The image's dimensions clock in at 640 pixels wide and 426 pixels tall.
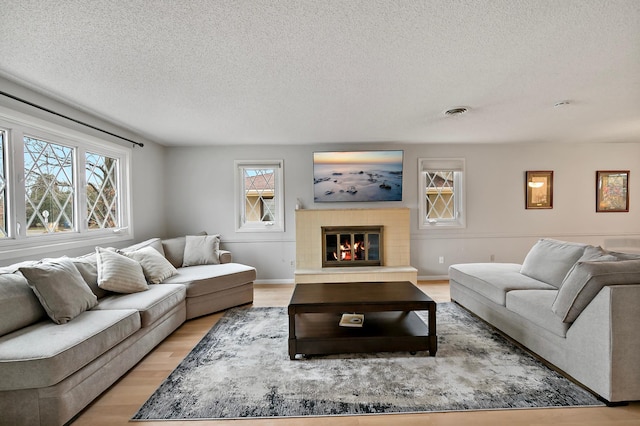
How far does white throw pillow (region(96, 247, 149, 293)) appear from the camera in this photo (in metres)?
2.67

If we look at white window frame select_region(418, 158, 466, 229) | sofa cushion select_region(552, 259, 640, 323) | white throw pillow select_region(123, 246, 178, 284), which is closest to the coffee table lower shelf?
sofa cushion select_region(552, 259, 640, 323)

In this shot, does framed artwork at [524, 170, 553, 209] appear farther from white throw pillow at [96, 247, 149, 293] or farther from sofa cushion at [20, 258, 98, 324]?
sofa cushion at [20, 258, 98, 324]

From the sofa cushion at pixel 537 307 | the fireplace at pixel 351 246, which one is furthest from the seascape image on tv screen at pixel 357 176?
the sofa cushion at pixel 537 307

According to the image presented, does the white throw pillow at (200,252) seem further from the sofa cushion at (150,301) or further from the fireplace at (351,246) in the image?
the fireplace at (351,246)

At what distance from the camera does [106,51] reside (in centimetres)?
195

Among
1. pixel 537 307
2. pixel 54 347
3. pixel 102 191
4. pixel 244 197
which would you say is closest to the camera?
pixel 54 347

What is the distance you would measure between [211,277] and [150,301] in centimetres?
90

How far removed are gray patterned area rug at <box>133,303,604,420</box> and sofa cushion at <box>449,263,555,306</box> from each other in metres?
0.42

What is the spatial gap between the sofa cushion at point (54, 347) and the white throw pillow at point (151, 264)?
3.24 feet

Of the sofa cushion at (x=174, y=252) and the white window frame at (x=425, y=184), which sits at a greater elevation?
the white window frame at (x=425, y=184)

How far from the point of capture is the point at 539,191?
5027 millimetres

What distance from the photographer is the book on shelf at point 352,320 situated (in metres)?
2.60

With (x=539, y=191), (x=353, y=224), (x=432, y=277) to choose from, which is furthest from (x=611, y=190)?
(x=353, y=224)

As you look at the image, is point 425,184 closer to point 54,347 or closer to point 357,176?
point 357,176
